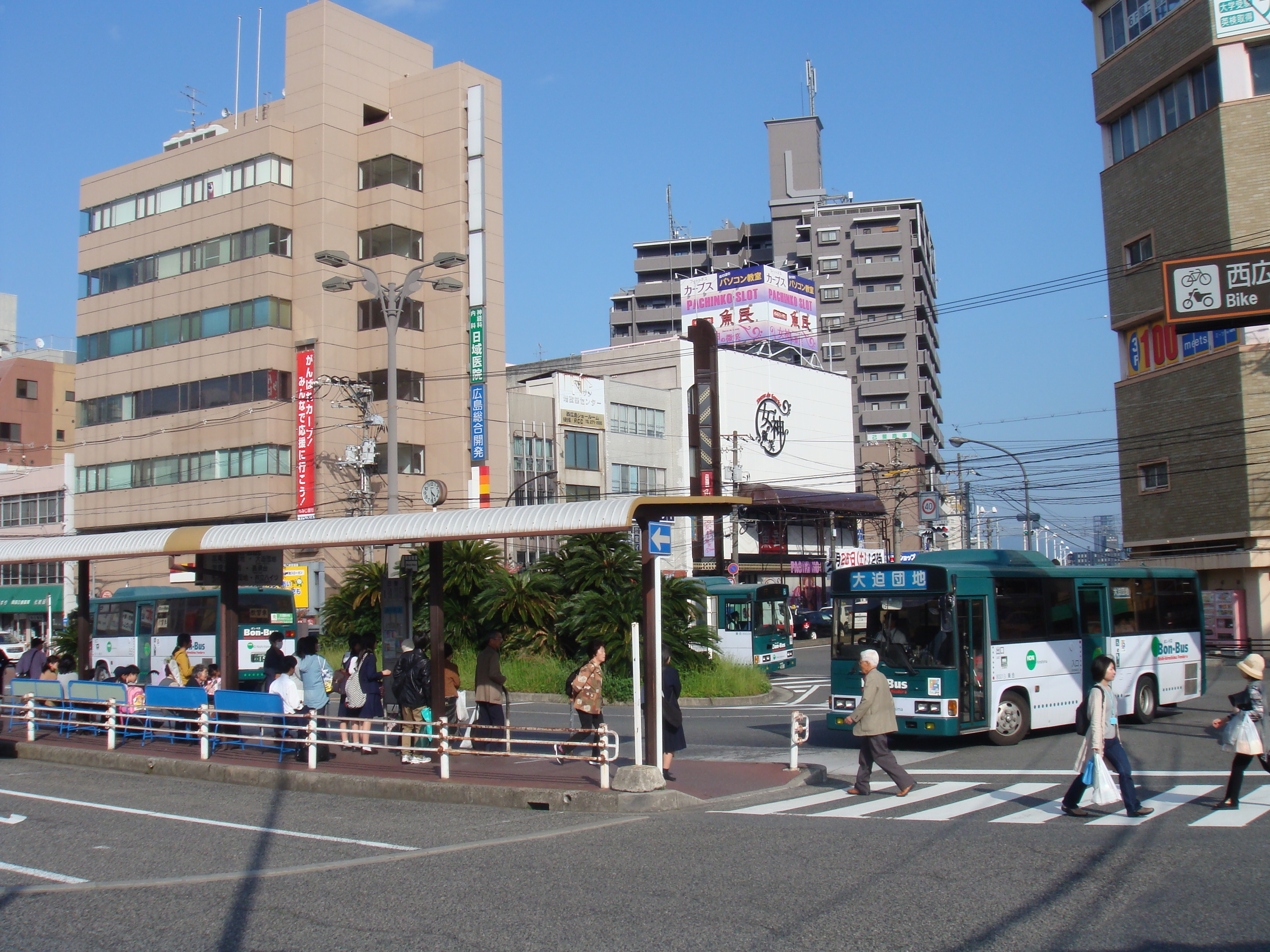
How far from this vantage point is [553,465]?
60281 mm

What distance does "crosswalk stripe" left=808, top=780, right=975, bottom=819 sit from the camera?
11680 mm

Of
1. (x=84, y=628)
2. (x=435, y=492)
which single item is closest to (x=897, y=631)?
(x=84, y=628)

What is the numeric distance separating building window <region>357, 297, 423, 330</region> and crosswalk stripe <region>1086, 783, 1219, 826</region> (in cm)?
4616

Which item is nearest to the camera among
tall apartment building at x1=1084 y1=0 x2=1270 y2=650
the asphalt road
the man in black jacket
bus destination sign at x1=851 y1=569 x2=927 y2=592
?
the asphalt road

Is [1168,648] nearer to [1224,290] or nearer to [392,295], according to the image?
[1224,290]

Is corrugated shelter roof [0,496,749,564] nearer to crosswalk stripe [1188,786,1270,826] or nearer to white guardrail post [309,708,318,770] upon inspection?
white guardrail post [309,708,318,770]

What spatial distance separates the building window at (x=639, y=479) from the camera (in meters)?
65.2

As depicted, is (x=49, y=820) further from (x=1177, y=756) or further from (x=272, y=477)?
(x=272, y=477)

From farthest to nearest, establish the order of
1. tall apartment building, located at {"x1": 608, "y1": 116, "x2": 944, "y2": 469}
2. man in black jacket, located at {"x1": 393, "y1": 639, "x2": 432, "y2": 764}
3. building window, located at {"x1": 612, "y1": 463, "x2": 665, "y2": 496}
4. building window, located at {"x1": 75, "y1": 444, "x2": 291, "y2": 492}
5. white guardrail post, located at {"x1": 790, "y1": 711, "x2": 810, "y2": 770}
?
tall apartment building, located at {"x1": 608, "y1": 116, "x2": 944, "y2": 469}, building window, located at {"x1": 612, "y1": 463, "x2": 665, "y2": 496}, building window, located at {"x1": 75, "y1": 444, "x2": 291, "y2": 492}, man in black jacket, located at {"x1": 393, "y1": 639, "x2": 432, "y2": 764}, white guardrail post, located at {"x1": 790, "y1": 711, "x2": 810, "y2": 770}

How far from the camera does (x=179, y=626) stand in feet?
100

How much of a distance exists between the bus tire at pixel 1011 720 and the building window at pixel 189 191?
154 feet

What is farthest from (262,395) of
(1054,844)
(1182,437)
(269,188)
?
(1054,844)

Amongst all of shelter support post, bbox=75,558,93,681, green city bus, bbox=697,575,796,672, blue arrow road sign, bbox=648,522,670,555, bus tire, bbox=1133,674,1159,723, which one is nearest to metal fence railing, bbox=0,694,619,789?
shelter support post, bbox=75,558,93,681

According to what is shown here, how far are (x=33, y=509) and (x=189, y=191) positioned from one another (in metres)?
20.5
